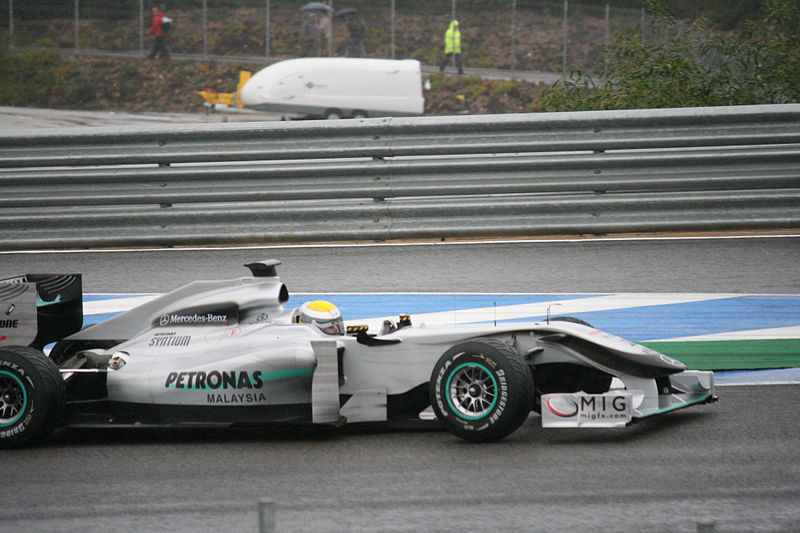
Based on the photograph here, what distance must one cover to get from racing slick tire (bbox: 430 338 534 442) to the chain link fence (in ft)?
101

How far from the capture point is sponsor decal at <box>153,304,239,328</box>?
562cm

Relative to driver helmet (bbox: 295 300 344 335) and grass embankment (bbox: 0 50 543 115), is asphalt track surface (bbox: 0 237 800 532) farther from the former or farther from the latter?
grass embankment (bbox: 0 50 543 115)

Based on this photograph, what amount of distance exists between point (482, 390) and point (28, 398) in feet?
7.59

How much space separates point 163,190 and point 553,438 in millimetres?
4912

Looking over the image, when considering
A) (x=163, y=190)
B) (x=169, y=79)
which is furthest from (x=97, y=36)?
(x=163, y=190)

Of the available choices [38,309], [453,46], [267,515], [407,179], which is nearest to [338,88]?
[453,46]

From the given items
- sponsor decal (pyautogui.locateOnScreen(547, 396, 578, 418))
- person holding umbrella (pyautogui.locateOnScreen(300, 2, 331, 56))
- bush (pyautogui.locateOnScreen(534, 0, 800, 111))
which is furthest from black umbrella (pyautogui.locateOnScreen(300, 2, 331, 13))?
sponsor decal (pyautogui.locateOnScreen(547, 396, 578, 418))

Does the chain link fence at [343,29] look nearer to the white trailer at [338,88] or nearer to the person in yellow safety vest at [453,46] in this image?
the person in yellow safety vest at [453,46]

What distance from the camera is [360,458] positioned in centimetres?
482

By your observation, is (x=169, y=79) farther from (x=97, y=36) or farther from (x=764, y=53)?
(x=764, y=53)

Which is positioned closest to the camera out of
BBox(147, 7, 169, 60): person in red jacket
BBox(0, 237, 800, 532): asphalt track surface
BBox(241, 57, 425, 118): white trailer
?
BBox(0, 237, 800, 532): asphalt track surface

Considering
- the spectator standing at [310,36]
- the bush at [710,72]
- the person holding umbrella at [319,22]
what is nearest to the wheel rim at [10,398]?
the bush at [710,72]

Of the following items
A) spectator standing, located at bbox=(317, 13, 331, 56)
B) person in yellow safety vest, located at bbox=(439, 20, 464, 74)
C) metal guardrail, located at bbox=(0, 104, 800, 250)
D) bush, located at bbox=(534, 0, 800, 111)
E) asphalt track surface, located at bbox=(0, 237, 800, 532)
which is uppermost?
spectator standing, located at bbox=(317, 13, 331, 56)

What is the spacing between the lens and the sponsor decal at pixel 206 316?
5.62m
